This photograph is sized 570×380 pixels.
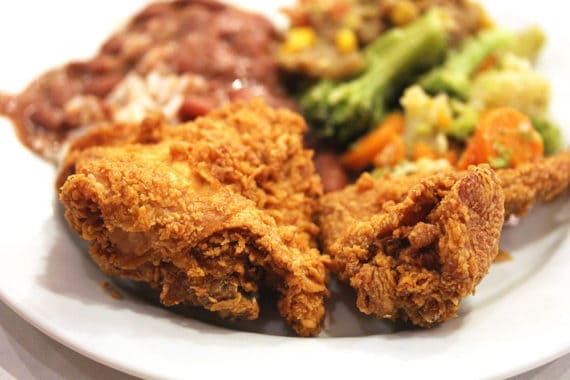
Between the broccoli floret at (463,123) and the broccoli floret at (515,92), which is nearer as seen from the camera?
the broccoli floret at (463,123)

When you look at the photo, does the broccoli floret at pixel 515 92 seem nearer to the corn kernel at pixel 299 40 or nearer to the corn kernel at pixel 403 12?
the corn kernel at pixel 403 12

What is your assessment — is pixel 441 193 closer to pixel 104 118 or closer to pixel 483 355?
pixel 483 355

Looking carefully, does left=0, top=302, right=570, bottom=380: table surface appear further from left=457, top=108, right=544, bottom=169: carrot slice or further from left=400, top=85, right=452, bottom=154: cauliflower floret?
left=400, top=85, right=452, bottom=154: cauliflower floret

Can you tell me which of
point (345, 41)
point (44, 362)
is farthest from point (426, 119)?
point (44, 362)

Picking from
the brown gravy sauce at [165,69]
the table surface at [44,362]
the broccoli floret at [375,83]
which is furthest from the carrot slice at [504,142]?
the brown gravy sauce at [165,69]

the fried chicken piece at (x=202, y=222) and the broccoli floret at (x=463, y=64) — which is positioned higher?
the fried chicken piece at (x=202, y=222)

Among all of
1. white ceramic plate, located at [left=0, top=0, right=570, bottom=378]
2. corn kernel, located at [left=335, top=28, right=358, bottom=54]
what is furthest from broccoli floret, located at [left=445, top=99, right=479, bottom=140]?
corn kernel, located at [left=335, top=28, right=358, bottom=54]

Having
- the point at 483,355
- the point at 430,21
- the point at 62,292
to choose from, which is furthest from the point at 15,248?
the point at 430,21
